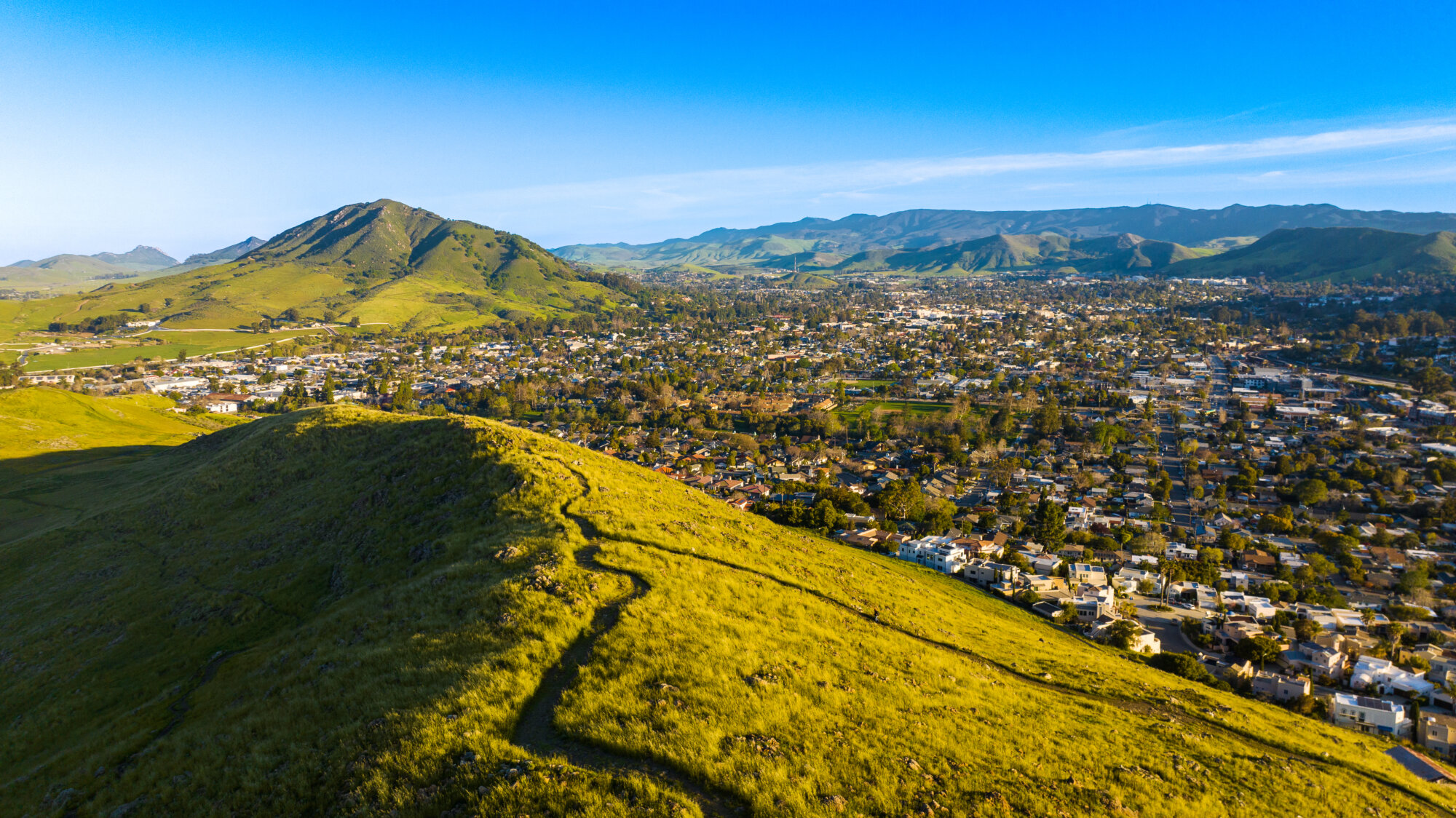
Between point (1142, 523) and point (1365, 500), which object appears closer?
point (1142, 523)

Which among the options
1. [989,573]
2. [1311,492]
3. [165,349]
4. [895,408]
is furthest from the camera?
[165,349]

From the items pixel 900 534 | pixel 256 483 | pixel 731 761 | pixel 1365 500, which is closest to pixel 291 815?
pixel 731 761

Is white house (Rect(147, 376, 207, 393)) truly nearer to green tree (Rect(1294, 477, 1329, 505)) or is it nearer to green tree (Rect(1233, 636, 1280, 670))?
green tree (Rect(1233, 636, 1280, 670))

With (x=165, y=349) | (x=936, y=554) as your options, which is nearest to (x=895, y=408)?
(x=936, y=554)

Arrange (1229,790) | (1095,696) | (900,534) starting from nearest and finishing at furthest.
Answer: (1229,790) < (1095,696) < (900,534)

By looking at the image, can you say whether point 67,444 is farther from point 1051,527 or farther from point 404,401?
point 1051,527

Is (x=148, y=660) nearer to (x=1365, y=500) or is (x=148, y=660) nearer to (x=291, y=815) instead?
(x=291, y=815)

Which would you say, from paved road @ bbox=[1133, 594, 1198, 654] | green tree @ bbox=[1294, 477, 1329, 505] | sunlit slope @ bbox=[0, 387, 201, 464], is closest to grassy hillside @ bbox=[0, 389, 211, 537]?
sunlit slope @ bbox=[0, 387, 201, 464]

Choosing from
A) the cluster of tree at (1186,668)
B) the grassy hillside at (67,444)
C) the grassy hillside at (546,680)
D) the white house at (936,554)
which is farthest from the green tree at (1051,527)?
the grassy hillside at (67,444)

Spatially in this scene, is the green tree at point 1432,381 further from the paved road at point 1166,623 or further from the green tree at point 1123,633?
the green tree at point 1123,633
